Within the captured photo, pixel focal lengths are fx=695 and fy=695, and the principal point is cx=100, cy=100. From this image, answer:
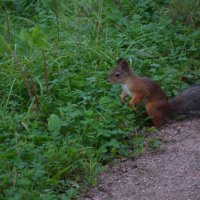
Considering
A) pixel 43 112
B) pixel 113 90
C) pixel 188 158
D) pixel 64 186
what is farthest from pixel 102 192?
pixel 113 90

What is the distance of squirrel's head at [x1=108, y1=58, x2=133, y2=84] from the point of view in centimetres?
709

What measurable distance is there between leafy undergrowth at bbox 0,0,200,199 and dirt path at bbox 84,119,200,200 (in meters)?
0.16

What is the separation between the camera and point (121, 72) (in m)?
7.10

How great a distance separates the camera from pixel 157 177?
18.6ft

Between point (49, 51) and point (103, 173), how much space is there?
242cm

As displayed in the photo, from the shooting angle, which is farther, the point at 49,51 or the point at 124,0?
the point at 124,0

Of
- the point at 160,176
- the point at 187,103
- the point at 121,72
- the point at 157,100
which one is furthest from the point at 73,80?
the point at 160,176

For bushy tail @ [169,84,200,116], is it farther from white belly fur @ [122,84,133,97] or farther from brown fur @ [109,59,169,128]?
white belly fur @ [122,84,133,97]

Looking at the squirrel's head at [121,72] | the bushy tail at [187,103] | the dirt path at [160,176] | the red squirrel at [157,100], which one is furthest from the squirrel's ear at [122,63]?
the dirt path at [160,176]

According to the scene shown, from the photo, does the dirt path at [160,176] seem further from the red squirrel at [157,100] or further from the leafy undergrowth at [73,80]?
the red squirrel at [157,100]

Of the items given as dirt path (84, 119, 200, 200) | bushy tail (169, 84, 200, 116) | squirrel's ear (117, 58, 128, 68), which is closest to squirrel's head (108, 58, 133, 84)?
squirrel's ear (117, 58, 128, 68)

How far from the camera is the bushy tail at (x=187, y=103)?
22.6 ft

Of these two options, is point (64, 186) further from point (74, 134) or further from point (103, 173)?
point (74, 134)

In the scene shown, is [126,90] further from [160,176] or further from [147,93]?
[160,176]
